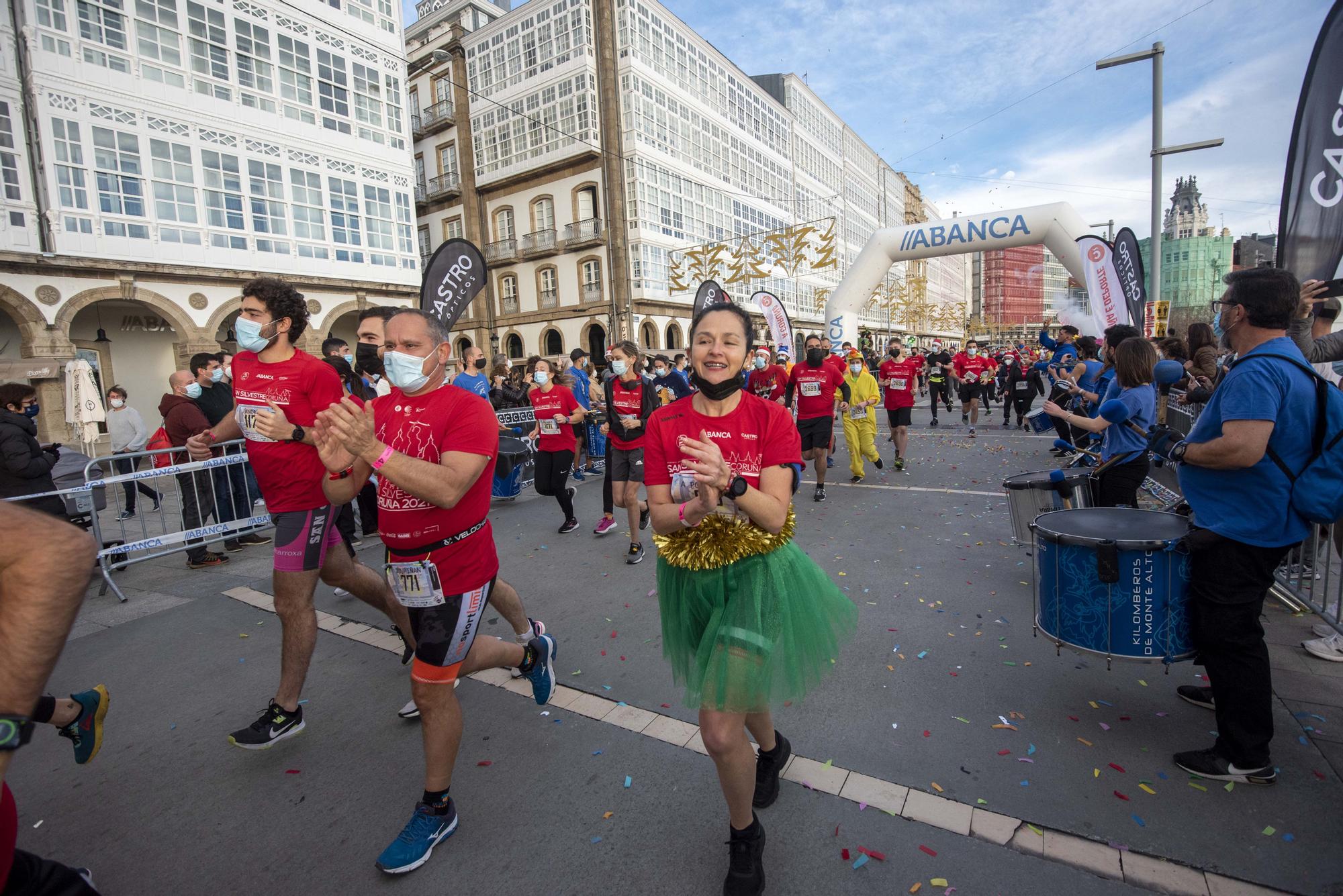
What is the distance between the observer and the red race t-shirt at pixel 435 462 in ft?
8.02

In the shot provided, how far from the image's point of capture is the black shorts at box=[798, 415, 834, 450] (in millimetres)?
8438

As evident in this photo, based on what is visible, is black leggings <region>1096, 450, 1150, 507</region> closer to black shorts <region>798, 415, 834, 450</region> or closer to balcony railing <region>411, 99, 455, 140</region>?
black shorts <region>798, 415, 834, 450</region>

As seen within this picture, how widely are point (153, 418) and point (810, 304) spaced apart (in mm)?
41354

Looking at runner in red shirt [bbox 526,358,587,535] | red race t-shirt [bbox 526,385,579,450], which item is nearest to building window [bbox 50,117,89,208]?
runner in red shirt [bbox 526,358,587,535]

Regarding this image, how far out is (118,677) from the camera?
3.96m

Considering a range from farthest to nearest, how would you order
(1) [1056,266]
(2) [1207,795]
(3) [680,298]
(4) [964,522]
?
(1) [1056,266] < (3) [680,298] < (4) [964,522] < (2) [1207,795]

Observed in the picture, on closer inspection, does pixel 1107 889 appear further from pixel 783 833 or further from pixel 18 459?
pixel 18 459

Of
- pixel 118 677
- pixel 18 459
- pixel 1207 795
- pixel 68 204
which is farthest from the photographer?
pixel 68 204

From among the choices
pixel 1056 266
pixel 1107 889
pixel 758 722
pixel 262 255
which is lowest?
pixel 1107 889

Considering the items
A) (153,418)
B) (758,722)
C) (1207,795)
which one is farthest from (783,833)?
(153,418)

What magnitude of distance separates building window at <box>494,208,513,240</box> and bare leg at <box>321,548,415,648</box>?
1351 inches

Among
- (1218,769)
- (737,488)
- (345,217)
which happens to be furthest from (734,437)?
(345,217)

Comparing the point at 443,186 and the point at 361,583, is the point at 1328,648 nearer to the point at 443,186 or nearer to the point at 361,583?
the point at 361,583

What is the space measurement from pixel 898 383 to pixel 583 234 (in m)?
25.2
